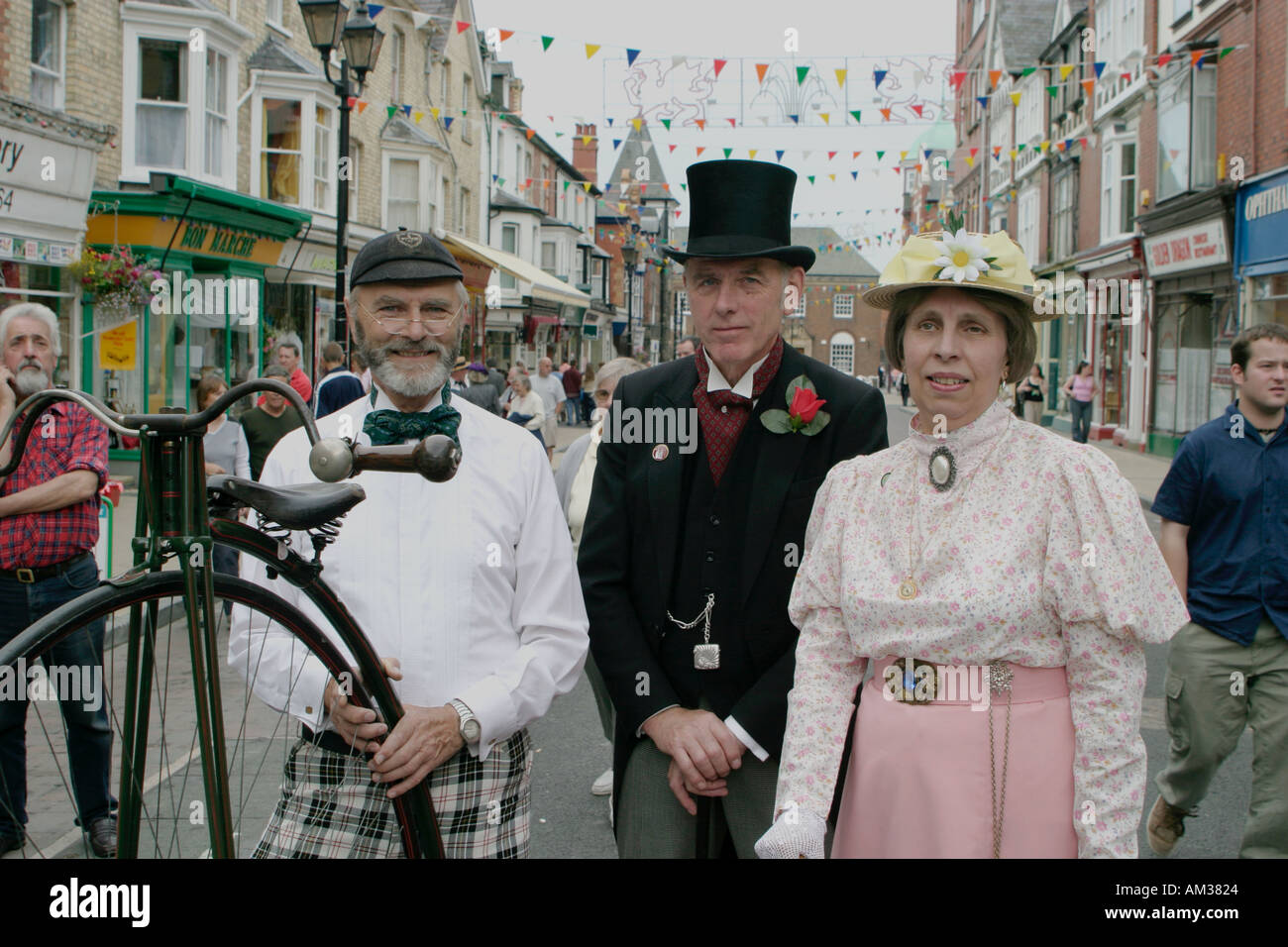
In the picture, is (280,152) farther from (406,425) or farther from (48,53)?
(406,425)

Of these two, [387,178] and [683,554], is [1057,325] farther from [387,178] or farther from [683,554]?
[683,554]

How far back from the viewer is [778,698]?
102 inches

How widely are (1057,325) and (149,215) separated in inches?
1076

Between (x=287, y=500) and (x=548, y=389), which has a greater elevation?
(x=548, y=389)

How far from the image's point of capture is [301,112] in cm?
2105

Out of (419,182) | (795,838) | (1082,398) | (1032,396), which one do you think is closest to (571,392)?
(419,182)

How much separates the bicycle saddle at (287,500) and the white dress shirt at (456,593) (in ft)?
1.72

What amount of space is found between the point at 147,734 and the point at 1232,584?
3926 millimetres

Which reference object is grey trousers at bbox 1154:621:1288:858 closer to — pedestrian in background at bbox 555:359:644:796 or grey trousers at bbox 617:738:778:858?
pedestrian in background at bbox 555:359:644:796

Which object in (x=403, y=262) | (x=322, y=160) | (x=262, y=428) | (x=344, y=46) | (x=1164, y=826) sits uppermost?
(x=322, y=160)

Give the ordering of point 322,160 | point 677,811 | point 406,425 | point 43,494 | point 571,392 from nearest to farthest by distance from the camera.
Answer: point 406,425, point 677,811, point 43,494, point 322,160, point 571,392

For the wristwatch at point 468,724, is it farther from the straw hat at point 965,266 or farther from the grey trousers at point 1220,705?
the grey trousers at point 1220,705

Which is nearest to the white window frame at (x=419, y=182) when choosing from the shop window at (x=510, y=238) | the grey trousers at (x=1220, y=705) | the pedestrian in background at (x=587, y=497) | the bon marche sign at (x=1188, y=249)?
the shop window at (x=510, y=238)
